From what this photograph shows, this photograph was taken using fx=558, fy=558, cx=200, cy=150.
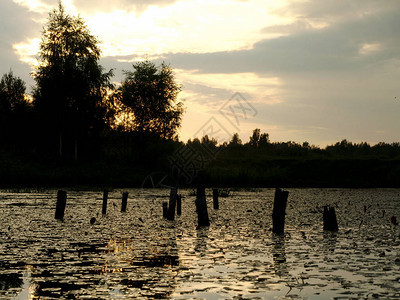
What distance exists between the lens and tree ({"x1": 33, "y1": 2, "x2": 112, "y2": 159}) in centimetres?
6450

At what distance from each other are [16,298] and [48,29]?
64250 millimetres

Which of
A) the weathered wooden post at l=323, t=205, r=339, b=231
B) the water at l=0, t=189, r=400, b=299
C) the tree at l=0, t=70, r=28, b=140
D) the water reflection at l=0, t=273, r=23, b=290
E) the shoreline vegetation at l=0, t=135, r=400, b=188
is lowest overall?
the water reflection at l=0, t=273, r=23, b=290

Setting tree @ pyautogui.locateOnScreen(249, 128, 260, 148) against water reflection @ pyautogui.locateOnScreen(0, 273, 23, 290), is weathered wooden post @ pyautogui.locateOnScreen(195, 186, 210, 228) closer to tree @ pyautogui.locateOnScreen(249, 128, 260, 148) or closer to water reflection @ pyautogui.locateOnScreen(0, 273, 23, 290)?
water reflection @ pyautogui.locateOnScreen(0, 273, 23, 290)

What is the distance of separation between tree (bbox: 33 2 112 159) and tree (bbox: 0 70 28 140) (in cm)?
1135

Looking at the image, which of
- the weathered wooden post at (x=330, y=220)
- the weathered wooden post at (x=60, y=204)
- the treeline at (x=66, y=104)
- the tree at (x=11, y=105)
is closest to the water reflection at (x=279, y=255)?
the weathered wooden post at (x=330, y=220)

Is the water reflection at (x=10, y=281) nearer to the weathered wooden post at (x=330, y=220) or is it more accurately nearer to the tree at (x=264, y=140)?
the weathered wooden post at (x=330, y=220)

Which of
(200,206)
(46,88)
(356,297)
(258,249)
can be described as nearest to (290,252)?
(258,249)

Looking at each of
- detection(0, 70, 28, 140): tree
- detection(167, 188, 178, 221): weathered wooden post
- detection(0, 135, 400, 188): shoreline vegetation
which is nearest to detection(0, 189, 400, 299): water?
detection(167, 188, 178, 221): weathered wooden post

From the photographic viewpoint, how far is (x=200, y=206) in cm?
2152

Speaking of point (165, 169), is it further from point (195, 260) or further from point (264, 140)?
point (264, 140)

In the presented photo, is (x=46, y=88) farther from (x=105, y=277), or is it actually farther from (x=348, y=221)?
(x=105, y=277)

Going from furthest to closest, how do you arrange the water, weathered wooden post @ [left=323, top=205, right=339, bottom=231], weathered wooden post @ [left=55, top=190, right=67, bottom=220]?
1. weathered wooden post @ [left=55, top=190, right=67, bottom=220]
2. weathered wooden post @ [left=323, top=205, right=339, bottom=231]
3. the water

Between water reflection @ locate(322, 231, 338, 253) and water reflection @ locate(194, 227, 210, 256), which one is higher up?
water reflection @ locate(322, 231, 338, 253)

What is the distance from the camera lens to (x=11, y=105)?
90562mm
